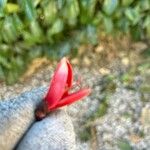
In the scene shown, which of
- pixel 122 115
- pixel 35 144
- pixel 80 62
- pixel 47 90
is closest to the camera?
pixel 35 144

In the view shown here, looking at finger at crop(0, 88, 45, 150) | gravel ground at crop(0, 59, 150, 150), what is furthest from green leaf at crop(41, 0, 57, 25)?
finger at crop(0, 88, 45, 150)

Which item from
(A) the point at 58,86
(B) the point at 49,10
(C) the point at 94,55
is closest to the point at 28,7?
(B) the point at 49,10

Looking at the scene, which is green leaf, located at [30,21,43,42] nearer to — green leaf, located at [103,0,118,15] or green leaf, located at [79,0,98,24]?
green leaf, located at [79,0,98,24]

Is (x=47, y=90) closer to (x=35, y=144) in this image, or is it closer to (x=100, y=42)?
(x=35, y=144)

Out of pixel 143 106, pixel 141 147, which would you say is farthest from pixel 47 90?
pixel 143 106

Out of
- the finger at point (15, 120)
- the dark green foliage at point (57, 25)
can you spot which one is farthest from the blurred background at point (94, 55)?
the finger at point (15, 120)

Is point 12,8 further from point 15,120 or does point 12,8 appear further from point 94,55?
point 15,120
